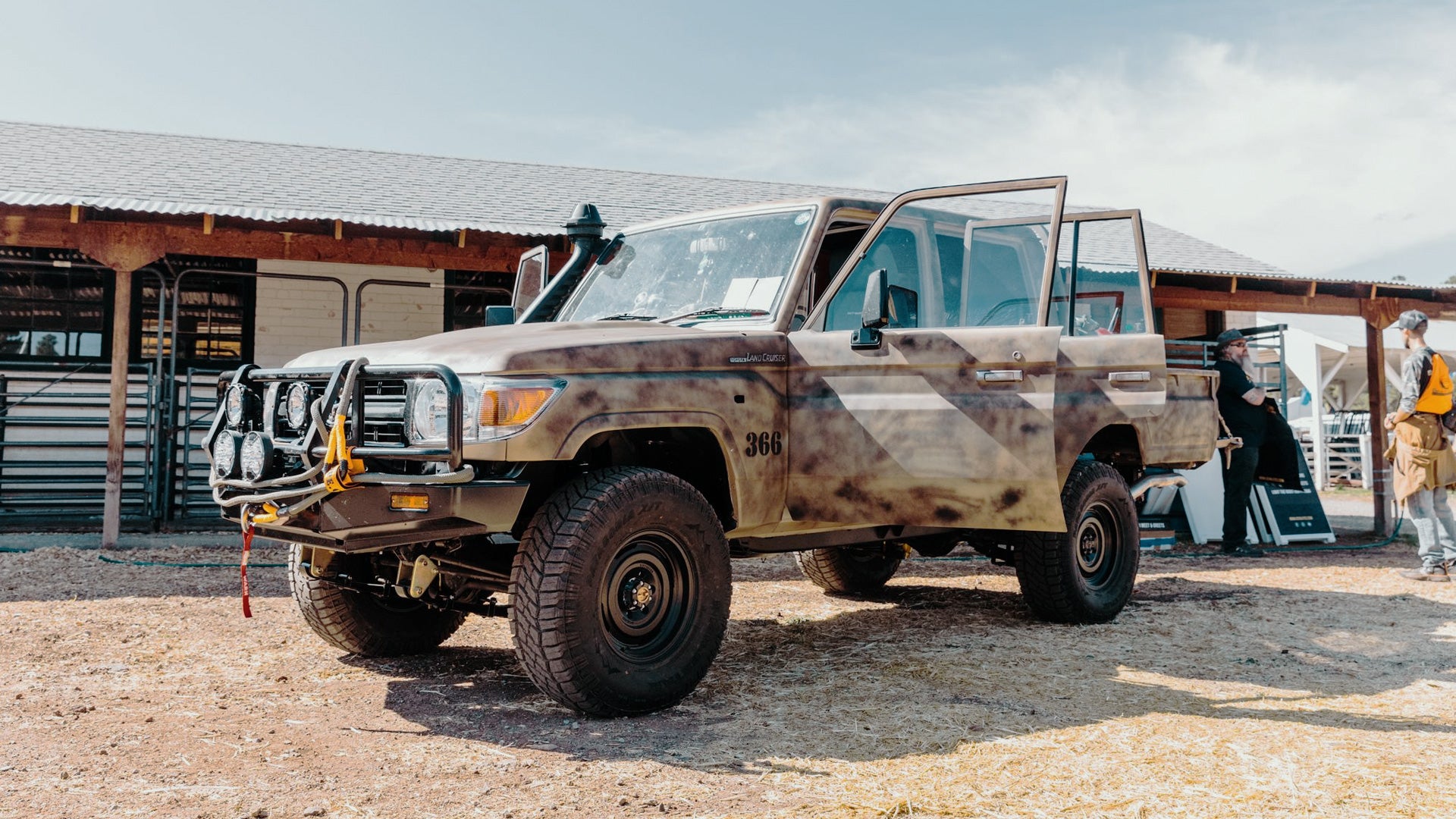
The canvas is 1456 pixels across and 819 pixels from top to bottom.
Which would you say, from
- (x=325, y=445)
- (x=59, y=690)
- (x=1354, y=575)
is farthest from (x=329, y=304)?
(x=1354, y=575)

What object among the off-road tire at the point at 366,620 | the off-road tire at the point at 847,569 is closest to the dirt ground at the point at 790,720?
the off-road tire at the point at 366,620

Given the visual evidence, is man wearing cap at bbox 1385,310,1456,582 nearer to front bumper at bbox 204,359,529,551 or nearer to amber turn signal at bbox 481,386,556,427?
amber turn signal at bbox 481,386,556,427

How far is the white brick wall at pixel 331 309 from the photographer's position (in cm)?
1227

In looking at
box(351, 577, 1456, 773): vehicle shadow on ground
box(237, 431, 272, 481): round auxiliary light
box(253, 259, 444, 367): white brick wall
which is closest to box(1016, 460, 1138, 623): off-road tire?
box(351, 577, 1456, 773): vehicle shadow on ground

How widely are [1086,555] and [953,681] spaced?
1789mm

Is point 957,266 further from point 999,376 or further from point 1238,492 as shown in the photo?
point 1238,492

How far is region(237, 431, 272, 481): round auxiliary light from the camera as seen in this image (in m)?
3.95

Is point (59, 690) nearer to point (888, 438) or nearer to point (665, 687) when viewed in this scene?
point (665, 687)

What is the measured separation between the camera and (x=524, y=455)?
373 cm

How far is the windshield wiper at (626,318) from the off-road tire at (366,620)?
5.09 ft

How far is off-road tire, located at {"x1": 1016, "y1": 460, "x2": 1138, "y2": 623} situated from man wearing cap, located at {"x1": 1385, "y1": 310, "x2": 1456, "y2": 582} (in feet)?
10.8

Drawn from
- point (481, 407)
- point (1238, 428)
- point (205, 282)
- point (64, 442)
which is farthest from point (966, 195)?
point (64, 442)

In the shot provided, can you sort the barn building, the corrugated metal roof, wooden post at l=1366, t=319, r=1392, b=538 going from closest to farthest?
the barn building < the corrugated metal roof < wooden post at l=1366, t=319, r=1392, b=538

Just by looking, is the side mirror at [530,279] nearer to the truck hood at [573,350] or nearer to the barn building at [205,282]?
the truck hood at [573,350]
